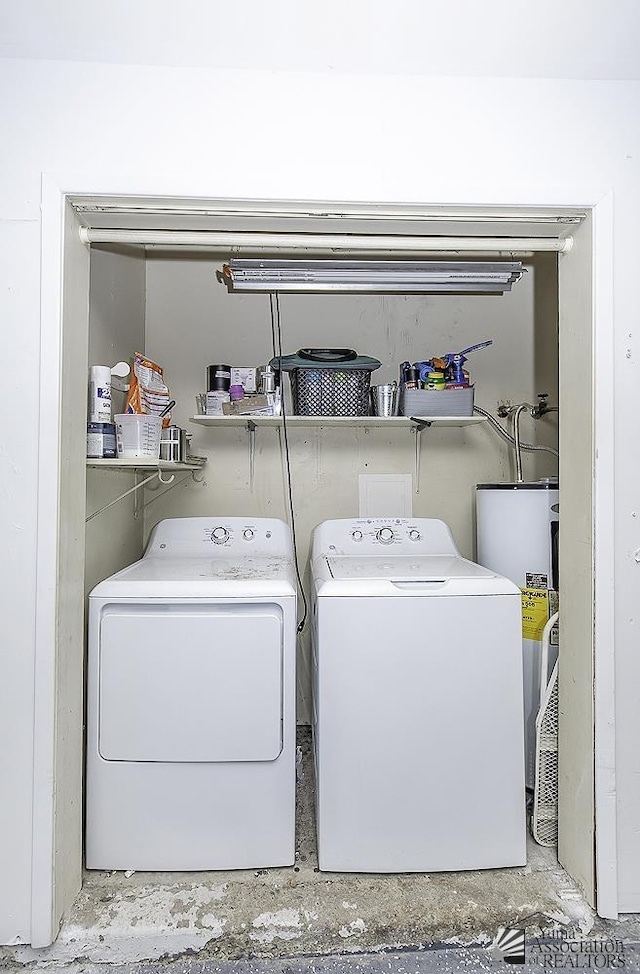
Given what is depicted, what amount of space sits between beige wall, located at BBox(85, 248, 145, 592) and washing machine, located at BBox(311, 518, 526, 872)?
2.73 feet

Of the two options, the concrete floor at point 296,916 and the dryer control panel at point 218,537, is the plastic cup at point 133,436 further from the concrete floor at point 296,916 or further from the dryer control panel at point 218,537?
the concrete floor at point 296,916

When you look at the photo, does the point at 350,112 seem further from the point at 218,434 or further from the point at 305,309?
the point at 218,434

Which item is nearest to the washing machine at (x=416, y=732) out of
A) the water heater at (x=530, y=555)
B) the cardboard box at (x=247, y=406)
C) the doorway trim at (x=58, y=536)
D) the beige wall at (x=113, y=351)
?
the doorway trim at (x=58, y=536)

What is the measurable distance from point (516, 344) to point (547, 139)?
4.16 feet

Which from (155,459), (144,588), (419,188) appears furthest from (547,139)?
(144,588)

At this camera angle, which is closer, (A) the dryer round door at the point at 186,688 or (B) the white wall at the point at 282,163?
(B) the white wall at the point at 282,163

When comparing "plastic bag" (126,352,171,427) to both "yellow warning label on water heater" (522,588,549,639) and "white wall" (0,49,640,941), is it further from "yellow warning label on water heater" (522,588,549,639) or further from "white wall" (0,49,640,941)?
"yellow warning label on water heater" (522,588,549,639)

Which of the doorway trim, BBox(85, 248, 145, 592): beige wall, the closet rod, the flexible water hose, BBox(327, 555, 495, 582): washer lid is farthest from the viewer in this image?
the flexible water hose

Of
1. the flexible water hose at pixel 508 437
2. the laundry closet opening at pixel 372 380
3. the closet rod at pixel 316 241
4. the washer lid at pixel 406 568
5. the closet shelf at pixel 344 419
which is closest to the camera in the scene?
the closet rod at pixel 316 241

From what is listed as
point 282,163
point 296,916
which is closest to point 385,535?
point 296,916

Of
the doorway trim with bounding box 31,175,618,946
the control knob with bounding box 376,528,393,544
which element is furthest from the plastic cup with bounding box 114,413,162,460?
the control knob with bounding box 376,528,393,544

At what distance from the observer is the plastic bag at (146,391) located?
204 centimetres

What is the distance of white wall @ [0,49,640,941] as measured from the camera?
57.4 inches

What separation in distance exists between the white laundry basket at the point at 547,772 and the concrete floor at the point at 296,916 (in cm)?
8
